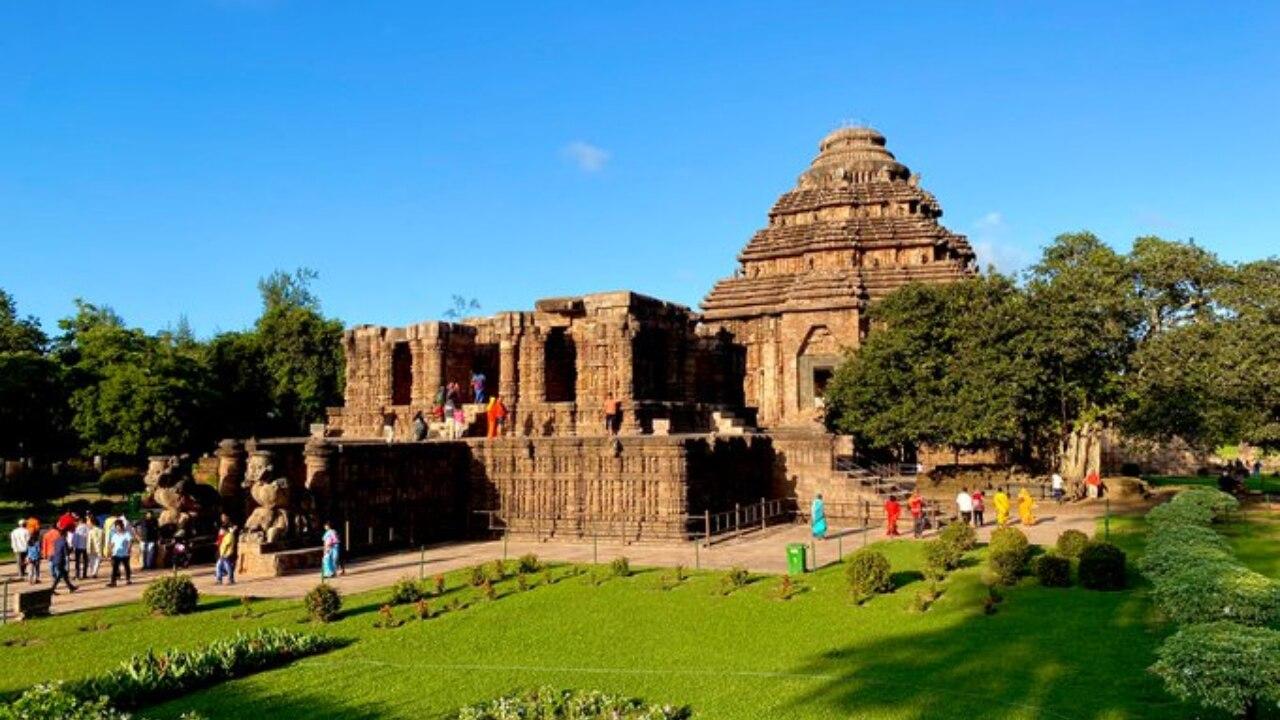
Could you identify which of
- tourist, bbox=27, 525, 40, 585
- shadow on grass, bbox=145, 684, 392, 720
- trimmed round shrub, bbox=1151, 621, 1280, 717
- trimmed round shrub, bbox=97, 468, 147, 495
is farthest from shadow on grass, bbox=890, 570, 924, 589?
trimmed round shrub, bbox=97, 468, 147, 495

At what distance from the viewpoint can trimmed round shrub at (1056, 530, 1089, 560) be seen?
17531 mm

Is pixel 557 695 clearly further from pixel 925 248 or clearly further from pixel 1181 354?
pixel 925 248

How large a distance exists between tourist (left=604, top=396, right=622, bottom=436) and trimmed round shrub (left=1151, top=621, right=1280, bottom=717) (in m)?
19.8

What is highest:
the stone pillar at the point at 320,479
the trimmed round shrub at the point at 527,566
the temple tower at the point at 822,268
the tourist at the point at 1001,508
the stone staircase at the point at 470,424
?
the temple tower at the point at 822,268

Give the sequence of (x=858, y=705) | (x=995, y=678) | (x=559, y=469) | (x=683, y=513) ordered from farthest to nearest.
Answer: (x=559, y=469)
(x=683, y=513)
(x=995, y=678)
(x=858, y=705)

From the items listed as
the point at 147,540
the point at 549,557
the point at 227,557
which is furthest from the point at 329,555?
the point at 549,557

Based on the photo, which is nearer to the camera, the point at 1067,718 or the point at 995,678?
the point at 1067,718

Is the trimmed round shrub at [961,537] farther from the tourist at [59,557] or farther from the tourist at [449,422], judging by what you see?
the tourist at [59,557]

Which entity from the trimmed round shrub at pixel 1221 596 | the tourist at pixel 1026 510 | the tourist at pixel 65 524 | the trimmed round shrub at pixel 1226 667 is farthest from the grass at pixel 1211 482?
the tourist at pixel 65 524

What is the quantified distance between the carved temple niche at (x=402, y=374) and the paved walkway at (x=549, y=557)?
35.3ft

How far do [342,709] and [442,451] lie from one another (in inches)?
544

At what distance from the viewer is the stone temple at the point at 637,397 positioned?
2309cm

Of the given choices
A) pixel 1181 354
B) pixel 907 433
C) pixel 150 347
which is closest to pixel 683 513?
pixel 907 433

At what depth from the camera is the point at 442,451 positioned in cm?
2503
